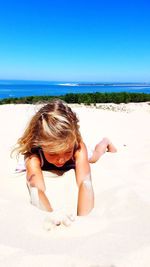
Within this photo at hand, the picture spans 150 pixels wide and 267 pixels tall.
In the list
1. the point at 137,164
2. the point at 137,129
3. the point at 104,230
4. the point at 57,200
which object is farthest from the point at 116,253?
the point at 137,129

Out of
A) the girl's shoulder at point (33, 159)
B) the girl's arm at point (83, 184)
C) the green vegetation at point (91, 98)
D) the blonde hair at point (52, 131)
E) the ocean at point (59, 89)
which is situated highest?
the blonde hair at point (52, 131)

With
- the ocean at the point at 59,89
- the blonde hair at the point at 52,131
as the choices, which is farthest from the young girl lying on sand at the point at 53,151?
Result: the ocean at the point at 59,89

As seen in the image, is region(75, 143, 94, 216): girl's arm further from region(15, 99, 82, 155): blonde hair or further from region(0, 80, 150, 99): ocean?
region(0, 80, 150, 99): ocean

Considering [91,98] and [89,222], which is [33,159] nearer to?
[89,222]

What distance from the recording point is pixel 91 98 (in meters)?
14.4

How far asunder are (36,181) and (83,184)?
1.34 feet

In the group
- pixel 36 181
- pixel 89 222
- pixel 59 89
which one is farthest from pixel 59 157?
pixel 59 89

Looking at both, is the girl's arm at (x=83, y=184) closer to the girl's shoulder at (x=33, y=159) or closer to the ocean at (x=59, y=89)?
the girl's shoulder at (x=33, y=159)

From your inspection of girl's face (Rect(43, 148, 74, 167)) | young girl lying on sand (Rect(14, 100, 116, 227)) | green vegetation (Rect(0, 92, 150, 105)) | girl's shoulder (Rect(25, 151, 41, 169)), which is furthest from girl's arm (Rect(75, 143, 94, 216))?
green vegetation (Rect(0, 92, 150, 105))

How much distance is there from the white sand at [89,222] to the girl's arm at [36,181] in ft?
0.34

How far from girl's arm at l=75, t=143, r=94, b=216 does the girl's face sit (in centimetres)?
11

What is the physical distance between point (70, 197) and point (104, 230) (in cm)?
81

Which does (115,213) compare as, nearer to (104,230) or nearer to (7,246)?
(104,230)

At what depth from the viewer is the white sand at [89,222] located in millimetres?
1707
